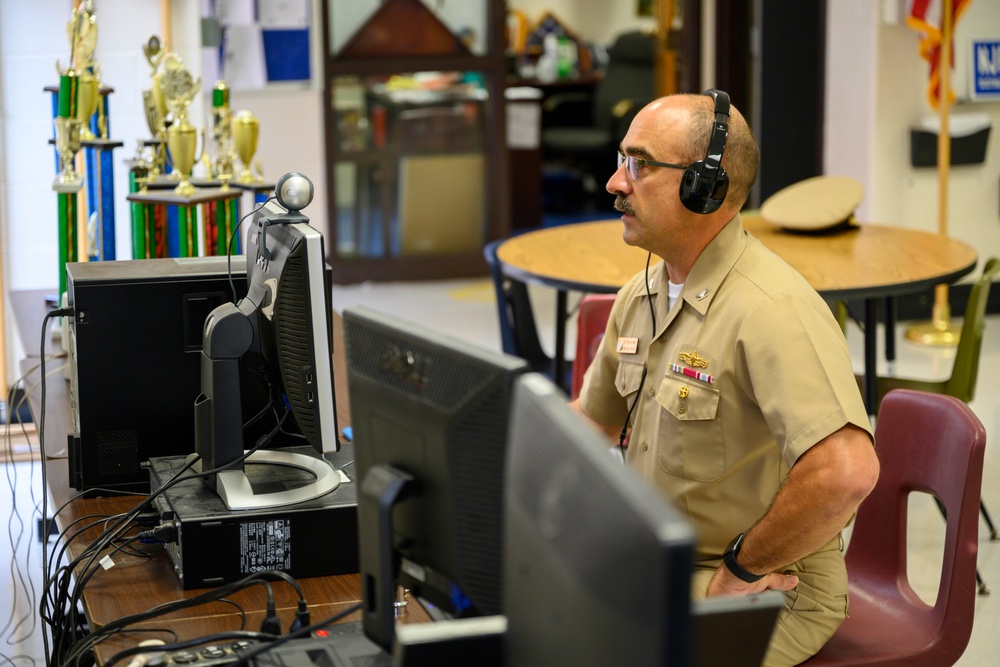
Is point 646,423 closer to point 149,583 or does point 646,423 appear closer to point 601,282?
point 149,583

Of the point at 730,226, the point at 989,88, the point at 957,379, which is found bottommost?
the point at 957,379

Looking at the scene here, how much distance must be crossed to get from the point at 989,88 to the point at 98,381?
493 cm

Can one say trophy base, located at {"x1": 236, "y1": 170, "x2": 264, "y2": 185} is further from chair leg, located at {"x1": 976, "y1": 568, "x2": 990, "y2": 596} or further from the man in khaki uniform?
chair leg, located at {"x1": 976, "y1": 568, "x2": 990, "y2": 596}

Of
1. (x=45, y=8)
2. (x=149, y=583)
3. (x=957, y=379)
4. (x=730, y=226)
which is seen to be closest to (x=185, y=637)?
(x=149, y=583)

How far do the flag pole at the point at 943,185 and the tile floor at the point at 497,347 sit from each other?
0.09 meters

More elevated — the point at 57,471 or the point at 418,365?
the point at 418,365

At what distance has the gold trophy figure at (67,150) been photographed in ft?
10.2

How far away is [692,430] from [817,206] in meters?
2.34

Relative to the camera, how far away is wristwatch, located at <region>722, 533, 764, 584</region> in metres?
1.81

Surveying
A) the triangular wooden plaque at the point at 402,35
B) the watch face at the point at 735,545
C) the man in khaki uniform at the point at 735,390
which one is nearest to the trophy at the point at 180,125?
the man in khaki uniform at the point at 735,390

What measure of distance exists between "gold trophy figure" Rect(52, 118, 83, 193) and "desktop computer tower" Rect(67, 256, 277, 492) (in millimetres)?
1156

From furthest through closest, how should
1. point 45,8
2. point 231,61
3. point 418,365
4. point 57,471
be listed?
point 231,61
point 45,8
point 57,471
point 418,365

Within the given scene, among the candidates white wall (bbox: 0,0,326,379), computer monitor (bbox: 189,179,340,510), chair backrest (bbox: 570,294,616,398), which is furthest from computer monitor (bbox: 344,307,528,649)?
white wall (bbox: 0,0,326,379)

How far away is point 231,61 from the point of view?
6.27 meters
